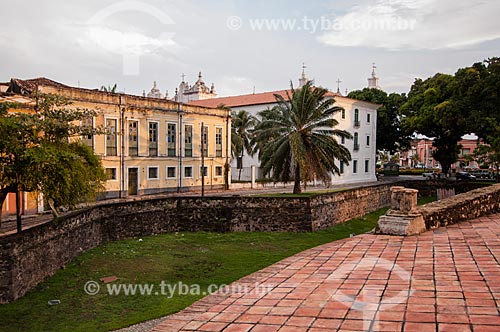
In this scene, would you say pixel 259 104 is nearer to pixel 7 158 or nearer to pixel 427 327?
pixel 7 158

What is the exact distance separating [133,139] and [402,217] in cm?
1987

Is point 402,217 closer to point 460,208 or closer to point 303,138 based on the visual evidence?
point 460,208

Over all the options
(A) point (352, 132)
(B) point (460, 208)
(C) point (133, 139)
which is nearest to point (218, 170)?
(C) point (133, 139)

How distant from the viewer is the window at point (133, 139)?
84.3 feet

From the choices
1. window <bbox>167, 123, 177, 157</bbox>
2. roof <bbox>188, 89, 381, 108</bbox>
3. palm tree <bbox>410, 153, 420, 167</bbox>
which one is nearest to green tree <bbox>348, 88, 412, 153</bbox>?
roof <bbox>188, 89, 381, 108</bbox>

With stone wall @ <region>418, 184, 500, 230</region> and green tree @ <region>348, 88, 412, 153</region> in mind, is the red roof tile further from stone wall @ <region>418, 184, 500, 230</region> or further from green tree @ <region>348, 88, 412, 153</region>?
stone wall @ <region>418, 184, 500, 230</region>

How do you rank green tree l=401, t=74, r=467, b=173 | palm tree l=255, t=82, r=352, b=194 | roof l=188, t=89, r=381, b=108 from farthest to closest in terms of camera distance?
roof l=188, t=89, r=381, b=108, green tree l=401, t=74, r=467, b=173, palm tree l=255, t=82, r=352, b=194

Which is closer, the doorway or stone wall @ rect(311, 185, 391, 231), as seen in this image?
stone wall @ rect(311, 185, 391, 231)

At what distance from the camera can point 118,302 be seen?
10.1 m

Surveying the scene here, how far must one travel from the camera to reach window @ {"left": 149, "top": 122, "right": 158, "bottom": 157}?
2692cm

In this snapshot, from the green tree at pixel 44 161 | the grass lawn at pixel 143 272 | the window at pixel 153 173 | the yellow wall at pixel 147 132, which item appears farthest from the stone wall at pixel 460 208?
the window at pixel 153 173

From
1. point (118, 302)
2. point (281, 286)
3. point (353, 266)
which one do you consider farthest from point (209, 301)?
point (118, 302)

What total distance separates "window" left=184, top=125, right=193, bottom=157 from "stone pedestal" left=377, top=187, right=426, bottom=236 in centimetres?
2121

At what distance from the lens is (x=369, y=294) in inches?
214
